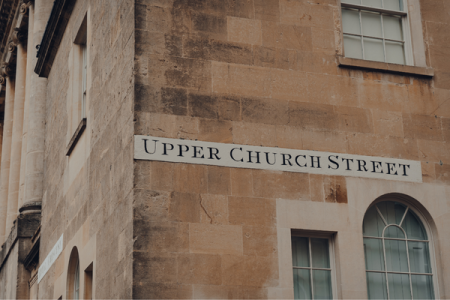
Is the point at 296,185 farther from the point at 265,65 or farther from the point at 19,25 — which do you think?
the point at 19,25

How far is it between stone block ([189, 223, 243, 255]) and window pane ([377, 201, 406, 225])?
312 cm

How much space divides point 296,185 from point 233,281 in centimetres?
226

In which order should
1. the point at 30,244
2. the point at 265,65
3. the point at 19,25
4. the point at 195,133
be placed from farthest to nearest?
the point at 19,25 < the point at 30,244 < the point at 265,65 < the point at 195,133

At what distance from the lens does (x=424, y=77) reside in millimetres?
16719

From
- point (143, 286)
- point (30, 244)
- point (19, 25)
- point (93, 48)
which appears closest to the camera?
point (143, 286)

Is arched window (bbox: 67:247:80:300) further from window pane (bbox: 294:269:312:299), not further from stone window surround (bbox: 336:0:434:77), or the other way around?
stone window surround (bbox: 336:0:434:77)

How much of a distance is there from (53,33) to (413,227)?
38.2 feet

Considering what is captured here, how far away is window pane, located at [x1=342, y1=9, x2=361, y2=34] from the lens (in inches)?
670

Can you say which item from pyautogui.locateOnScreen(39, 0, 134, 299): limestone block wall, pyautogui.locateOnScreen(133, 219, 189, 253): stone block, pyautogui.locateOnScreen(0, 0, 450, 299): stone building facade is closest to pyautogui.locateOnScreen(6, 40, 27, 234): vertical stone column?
pyautogui.locateOnScreen(39, 0, 134, 299): limestone block wall

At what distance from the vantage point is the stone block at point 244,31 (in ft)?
51.4

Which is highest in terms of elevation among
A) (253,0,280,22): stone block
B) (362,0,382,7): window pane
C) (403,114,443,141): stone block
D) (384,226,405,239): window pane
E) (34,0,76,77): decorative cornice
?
(34,0,76,77): decorative cornice

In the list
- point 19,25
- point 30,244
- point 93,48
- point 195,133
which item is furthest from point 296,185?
point 19,25

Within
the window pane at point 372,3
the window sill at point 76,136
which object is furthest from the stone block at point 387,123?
the window sill at point 76,136

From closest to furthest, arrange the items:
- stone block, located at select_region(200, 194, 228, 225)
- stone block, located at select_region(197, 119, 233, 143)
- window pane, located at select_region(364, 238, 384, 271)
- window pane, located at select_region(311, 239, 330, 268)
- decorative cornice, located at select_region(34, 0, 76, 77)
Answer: stone block, located at select_region(200, 194, 228, 225), stone block, located at select_region(197, 119, 233, 143), window pane, located at select_region(311, 239, 330, 268), window pane, located at select_region(364, 238, 384, 271), decorative cornice, located at select_region(34, 0, 76, 77)
